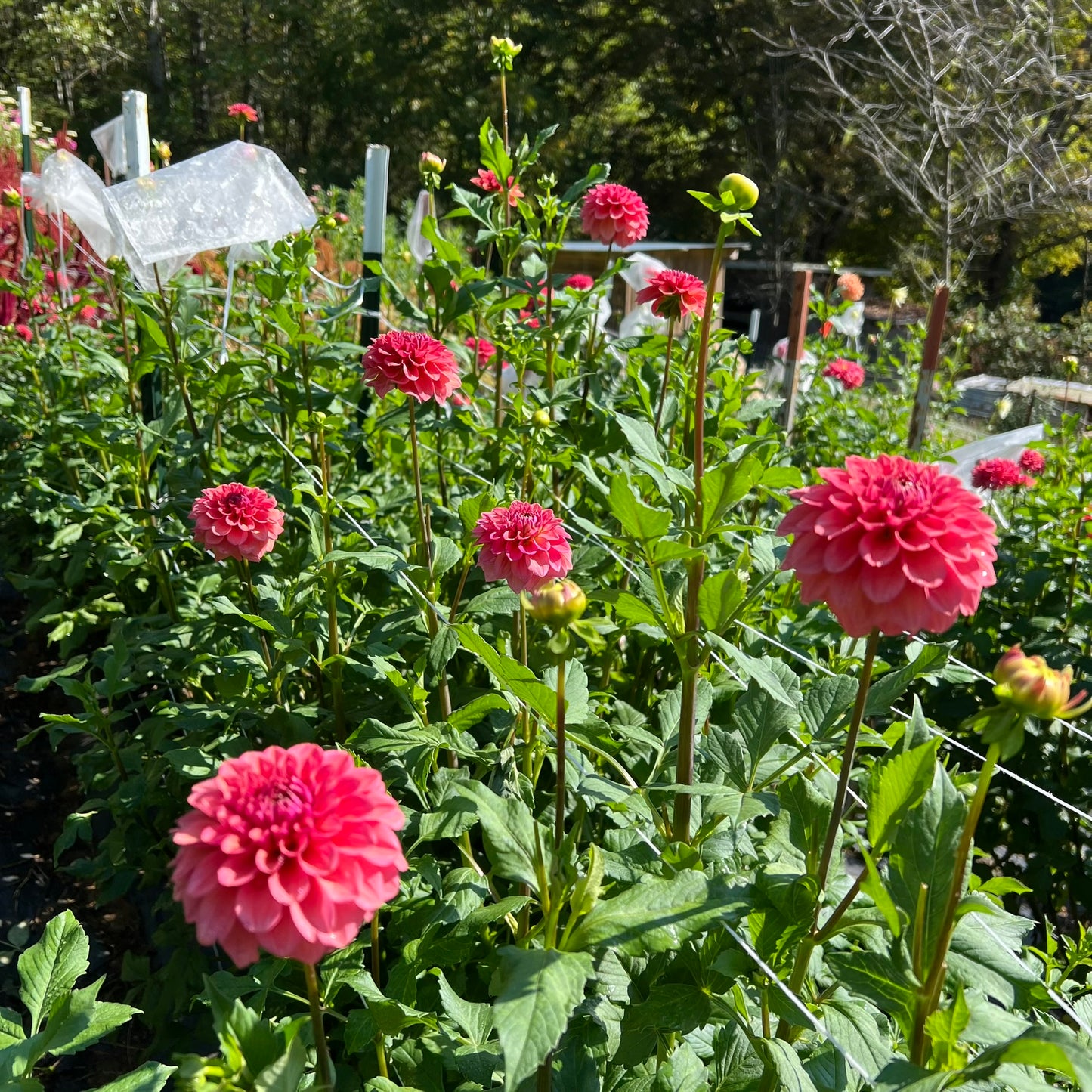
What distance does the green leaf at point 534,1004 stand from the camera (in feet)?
2.19

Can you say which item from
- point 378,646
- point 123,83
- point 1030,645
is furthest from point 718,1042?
point 123,83

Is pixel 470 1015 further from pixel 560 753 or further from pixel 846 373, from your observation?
pixel 846 373

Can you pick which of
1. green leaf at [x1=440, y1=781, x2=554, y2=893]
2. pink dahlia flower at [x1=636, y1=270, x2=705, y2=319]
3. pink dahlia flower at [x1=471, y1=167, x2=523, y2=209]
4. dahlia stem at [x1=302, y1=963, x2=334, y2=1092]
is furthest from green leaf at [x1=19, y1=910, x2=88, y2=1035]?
pink dahlia flower at [x1=471, y1=167, x2=523, y2=209]

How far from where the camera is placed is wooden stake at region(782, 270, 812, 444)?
10.8 feet

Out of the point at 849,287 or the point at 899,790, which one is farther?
the point at 849,287

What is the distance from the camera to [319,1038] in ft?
2.71

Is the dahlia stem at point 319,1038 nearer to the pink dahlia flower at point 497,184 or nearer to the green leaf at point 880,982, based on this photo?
the green leaf at point 880,982

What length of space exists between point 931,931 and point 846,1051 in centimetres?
18

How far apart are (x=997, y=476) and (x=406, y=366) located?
1.96 metres

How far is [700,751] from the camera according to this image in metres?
1.12

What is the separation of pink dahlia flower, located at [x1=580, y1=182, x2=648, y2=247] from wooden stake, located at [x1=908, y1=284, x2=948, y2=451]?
1454 mm

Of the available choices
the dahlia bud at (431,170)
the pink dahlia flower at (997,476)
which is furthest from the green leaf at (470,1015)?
the pink dahlia flower at (997,476)

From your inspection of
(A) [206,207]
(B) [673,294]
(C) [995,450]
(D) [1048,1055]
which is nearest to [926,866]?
(D) [1048,1055]

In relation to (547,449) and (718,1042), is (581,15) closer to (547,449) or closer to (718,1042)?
(547,449)
